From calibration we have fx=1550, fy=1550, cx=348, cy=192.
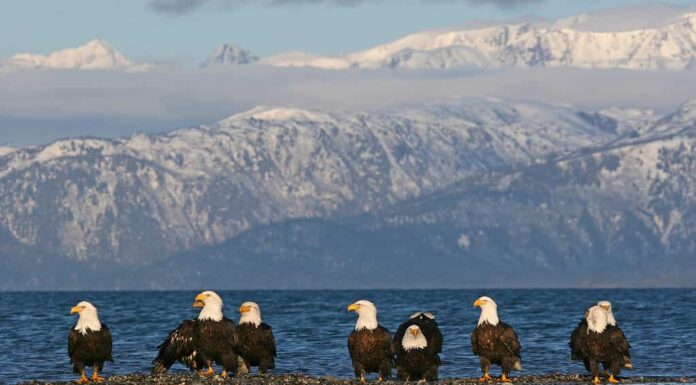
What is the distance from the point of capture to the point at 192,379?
45.4 m

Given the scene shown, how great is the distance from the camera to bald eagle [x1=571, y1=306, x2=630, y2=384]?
4678 centimetres

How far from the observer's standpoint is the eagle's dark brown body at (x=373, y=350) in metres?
45.8

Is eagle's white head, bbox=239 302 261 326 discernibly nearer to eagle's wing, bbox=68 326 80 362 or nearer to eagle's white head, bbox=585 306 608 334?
eagle's wing, bbox=68 326 80 362

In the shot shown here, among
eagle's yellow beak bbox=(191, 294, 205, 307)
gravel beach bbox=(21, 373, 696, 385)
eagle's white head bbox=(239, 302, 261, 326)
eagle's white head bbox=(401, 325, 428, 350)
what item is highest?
eagle's yellow beak bbox=(191, 294, 205, 307)

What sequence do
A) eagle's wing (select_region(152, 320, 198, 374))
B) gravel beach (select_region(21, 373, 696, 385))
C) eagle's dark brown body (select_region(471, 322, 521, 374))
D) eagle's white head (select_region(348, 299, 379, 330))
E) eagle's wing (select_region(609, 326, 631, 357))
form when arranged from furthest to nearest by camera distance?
eagle's wing (select_region(152, 320, 198, 374))
eagle's wing (select_region(609, 326, 631, 357))
eagle's dark brown body (select_region(471, 322, 521, 374))
eagle's white head (select_region(348, 299, 379, 330))
gravel beach (select_region(21, 373, 696, 385))

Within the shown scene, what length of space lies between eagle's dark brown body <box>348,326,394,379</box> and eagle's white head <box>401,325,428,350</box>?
1.66ft

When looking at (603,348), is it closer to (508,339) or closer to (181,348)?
(508,339)

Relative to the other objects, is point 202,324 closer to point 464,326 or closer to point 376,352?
point 376,352

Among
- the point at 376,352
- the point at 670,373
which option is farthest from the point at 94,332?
the point at 670,373

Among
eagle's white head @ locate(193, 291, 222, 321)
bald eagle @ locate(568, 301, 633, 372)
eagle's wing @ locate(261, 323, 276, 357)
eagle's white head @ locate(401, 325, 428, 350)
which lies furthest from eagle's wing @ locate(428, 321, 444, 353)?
eagle's white head @ locate(193, 291, 222, 321)

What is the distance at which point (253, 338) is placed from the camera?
159ft

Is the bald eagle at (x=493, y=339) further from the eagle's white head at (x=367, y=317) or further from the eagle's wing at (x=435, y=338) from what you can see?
the eagle's white head at (x=367, y=317)

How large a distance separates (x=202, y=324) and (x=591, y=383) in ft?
39.1

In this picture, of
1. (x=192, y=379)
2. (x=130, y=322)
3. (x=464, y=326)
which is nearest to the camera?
(x=192, y=379)
